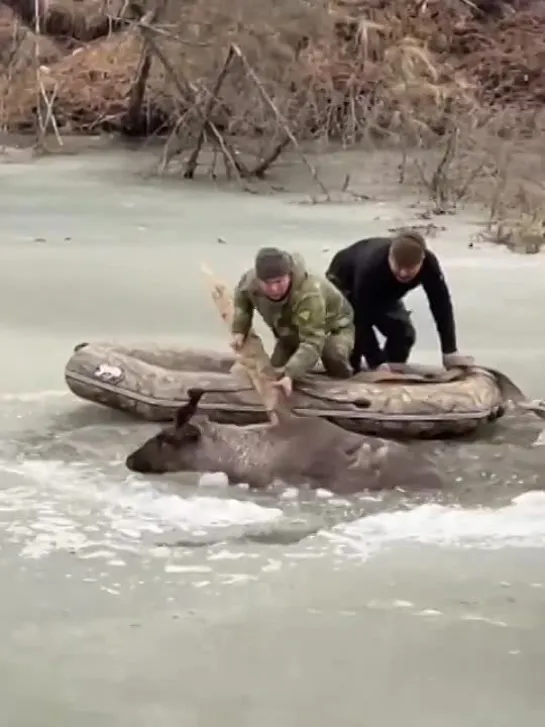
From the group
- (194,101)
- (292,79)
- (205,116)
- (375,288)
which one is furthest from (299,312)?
(292,79)

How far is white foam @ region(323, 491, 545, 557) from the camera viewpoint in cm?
344

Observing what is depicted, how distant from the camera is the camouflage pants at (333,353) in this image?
4.52 metres

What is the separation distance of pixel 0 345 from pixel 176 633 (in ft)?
9.68

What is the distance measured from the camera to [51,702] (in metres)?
2.56

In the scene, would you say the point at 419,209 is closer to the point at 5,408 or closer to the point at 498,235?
the point at 498,235

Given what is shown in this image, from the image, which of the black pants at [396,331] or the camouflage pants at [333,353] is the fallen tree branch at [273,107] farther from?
Answer: the camouflage pants at [333,353]

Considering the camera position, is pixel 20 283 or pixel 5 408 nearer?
pixel 5 408

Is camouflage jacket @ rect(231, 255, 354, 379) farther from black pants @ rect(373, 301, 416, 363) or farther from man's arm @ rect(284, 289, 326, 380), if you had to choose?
black pants @ rect(373, 301, 416, 363)

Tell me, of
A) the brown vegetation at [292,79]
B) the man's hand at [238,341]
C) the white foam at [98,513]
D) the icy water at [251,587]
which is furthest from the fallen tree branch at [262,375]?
the brown vegetation at [292,79]

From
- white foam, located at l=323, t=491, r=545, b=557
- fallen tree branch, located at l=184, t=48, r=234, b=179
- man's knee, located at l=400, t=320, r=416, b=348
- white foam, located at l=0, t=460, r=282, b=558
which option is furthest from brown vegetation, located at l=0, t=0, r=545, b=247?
white foam, located at l=0, t=460, r=282, b=558

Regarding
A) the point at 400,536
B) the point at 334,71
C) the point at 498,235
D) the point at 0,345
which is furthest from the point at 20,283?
the point at 334,71

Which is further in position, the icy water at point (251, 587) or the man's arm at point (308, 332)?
the man's arm at point (308, 332)

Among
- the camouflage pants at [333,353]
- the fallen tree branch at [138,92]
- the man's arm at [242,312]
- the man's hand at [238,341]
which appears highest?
the man's arm at [242,312]

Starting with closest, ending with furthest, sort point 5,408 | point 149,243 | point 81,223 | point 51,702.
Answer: point 51,702, point 5,408, point 149,243, point 81,223
